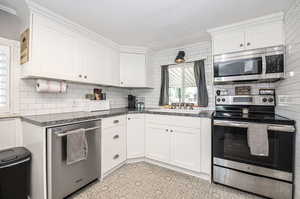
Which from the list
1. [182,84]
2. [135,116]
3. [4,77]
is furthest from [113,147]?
[182,84]

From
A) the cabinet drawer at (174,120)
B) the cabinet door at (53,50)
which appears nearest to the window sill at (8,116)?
the cabinet door at (53,50)

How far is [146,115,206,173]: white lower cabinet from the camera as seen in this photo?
201 cm

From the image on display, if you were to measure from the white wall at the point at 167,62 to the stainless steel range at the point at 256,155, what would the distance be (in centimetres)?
86

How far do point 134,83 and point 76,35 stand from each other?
133cm

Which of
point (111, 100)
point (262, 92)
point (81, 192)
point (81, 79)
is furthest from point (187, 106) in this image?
point (81, 192)

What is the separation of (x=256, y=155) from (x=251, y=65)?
1.18m

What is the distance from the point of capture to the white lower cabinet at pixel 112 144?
6.54 feet

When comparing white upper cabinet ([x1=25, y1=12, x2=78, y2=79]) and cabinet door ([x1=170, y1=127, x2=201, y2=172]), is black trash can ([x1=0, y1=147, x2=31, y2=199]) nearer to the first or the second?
white upper cabinet ([x1=25, y1=12, x2=78, y2=79])

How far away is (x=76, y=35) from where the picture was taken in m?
→ 2.01

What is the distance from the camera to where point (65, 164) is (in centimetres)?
152

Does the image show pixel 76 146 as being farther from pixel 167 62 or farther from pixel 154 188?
pixel 167 62

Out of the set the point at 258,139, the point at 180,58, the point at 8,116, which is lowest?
the point at 258,139

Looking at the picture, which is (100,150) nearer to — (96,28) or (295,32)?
(96,28)

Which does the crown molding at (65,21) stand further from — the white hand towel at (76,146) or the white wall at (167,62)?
the white hand towel at (76,146)
